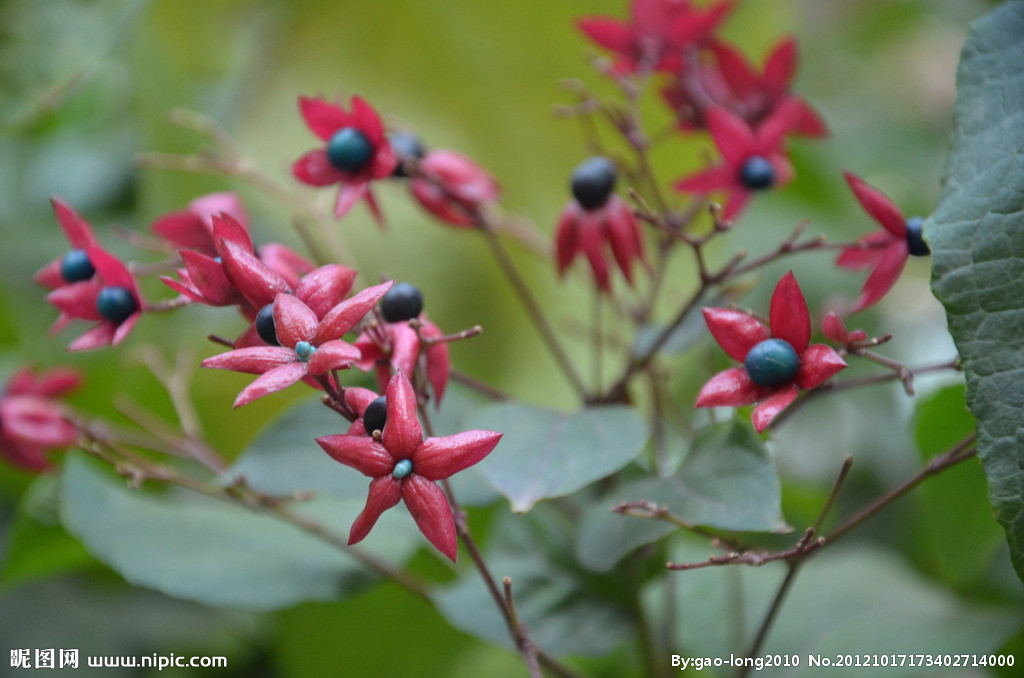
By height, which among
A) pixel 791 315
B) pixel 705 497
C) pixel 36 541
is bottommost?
pixel 36 541

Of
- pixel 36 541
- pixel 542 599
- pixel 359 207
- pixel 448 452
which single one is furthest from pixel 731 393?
pixel 359 207

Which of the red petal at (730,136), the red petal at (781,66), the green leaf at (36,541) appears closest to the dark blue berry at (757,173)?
the red petal at (730,136)

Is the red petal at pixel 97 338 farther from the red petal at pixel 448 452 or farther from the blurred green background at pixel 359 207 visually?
the blurred green background at pixel 359 207

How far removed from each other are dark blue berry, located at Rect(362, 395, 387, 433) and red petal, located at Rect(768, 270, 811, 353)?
0.15m

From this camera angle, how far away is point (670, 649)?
1.67 feet

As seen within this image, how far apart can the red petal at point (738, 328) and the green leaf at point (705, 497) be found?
0.06 meters

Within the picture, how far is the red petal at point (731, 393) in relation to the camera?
12.9 inches

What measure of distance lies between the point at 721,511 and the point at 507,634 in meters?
0.16

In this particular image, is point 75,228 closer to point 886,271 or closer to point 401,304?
point 401,304

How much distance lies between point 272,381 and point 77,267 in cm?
18

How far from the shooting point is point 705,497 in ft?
1.23

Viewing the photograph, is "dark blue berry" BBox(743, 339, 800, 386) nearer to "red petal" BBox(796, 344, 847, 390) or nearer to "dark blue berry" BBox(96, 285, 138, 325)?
"red petal" BBox(796, 344, 847, 390)

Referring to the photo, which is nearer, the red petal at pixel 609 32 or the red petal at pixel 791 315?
the red petal at pixel 791 315

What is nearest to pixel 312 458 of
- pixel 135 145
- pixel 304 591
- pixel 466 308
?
pixel 304 591
